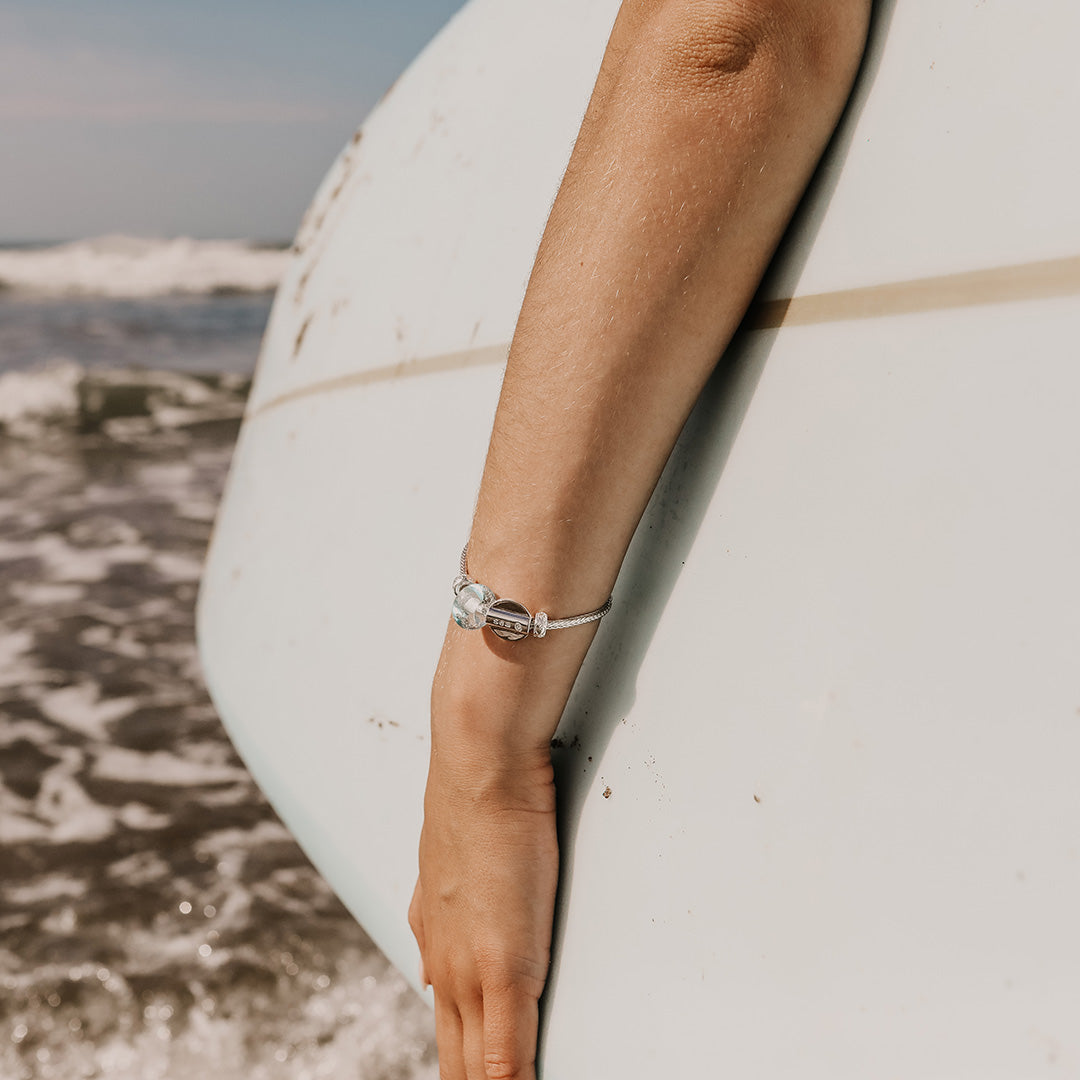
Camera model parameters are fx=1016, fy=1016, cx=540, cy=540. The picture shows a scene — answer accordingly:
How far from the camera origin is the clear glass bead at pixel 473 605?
2.27 ft

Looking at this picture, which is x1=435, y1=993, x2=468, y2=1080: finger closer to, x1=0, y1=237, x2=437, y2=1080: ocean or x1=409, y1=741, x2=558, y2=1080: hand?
x1=409, y1=741, x2=558, y2=1080: hand

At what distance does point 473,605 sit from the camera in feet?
2.28

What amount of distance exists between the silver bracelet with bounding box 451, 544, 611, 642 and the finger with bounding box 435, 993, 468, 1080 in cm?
30

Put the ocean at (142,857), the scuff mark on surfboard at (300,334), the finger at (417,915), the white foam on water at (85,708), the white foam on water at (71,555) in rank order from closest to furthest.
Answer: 1. the finger at (417,915)
2. the ocean at (142,857)
3. the scuff mark on surfboard at (300,334)
4. the white foam on water at (85,708)
5. the white foam on water at (71,555)

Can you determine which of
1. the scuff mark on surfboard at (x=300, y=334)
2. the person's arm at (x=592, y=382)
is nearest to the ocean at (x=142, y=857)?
the person's arm at (x=592, y=382)

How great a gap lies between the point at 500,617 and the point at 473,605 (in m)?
0.02

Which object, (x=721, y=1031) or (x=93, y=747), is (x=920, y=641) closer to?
(x=721, y=1031)

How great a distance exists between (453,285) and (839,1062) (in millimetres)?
872

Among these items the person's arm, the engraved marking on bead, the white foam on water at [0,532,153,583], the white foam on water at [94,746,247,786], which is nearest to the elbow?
the person's arm

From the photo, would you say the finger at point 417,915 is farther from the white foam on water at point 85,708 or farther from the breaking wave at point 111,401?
the breaking wave at point 111,401

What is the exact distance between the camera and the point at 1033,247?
53 centimetres

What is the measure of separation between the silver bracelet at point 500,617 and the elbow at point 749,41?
1.12 ft

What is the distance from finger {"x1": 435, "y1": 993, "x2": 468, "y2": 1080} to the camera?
0.77 metres

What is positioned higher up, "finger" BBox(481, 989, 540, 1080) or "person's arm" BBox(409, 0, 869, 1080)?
"person's arm" BBox(409, 0, 869, 1080)
